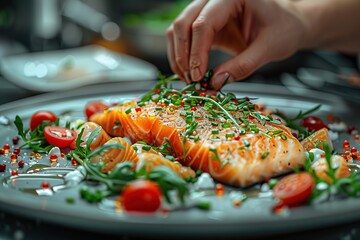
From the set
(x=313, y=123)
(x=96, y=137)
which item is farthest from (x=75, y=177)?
(x=313, y=123)

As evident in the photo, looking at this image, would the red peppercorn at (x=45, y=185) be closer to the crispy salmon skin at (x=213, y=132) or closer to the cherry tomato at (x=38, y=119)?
the crispy salmon skin at (x=213, y=132)

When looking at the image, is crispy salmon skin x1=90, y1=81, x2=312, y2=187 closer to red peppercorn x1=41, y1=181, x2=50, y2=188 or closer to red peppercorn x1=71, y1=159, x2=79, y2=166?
red peppercorn x1=71, y1=159, x2=79, y2=166

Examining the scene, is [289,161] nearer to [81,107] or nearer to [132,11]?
[81,107]

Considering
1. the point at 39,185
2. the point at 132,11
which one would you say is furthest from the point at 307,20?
the point at 132,11

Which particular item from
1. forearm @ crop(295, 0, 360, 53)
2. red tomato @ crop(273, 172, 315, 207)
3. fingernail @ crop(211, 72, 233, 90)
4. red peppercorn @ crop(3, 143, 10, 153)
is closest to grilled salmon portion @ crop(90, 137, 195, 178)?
red tomato @ crop(273, 172, 315, 207)

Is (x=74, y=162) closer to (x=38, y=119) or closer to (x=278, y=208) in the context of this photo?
(x=38, y=119)

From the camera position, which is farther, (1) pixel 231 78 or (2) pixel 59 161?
(1) pixel 231 78

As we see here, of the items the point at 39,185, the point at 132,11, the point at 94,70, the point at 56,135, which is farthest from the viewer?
the point at 132,11
